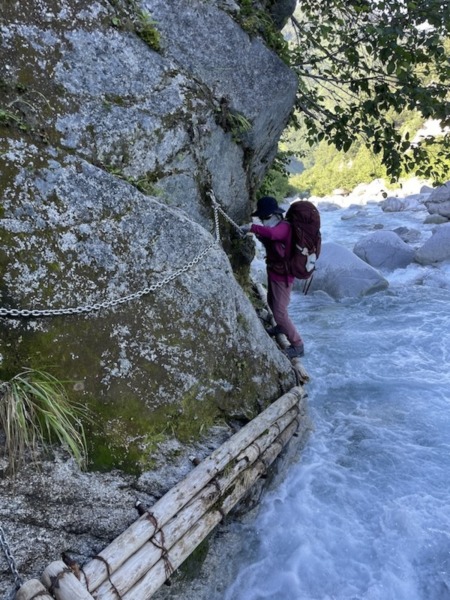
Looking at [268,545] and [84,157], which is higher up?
[84,157]

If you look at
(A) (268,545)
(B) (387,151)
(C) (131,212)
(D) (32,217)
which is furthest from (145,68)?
(A) (268,545)

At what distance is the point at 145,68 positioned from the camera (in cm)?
517

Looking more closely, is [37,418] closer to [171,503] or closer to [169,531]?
[171,503]

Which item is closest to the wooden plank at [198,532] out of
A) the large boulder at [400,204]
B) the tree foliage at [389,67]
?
the tree foliage at [389,67]

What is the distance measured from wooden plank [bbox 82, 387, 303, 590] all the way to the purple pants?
8.52 ft

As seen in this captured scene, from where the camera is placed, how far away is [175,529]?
11.6 feet

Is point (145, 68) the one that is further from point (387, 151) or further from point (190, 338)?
point (387, 151)

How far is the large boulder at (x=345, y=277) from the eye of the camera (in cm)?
1342

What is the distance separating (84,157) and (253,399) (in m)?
3.09

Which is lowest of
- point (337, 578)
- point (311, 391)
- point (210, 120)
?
point (337, 578)

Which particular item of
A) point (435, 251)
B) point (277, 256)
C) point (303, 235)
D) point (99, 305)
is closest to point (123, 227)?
point (99, 305)

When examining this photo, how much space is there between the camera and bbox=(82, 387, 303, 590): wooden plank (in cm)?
308

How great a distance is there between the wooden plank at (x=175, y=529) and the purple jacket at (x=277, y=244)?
2937 millimetres

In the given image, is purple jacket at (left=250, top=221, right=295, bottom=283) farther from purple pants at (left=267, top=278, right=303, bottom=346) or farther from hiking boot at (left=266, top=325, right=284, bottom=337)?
hiking boot at (left=266, top=325, right=284, bottom=337)
